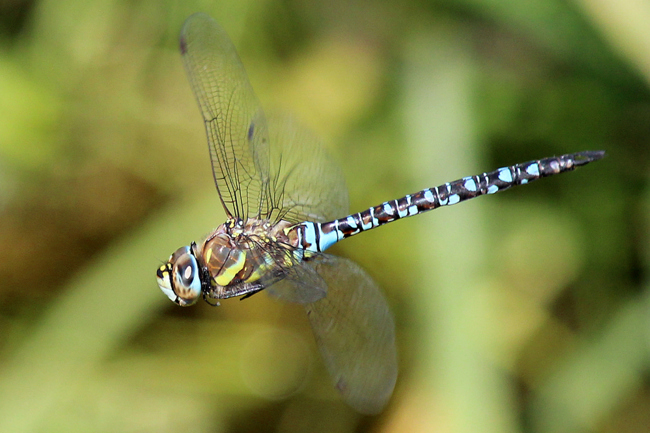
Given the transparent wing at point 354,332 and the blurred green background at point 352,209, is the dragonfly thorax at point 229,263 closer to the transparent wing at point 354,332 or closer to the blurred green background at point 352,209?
the transparent wing at point 354,332

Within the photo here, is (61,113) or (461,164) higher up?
(61,113)

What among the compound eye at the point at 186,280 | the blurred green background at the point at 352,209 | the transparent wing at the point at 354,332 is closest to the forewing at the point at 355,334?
the transparent wing at the point at 354,332

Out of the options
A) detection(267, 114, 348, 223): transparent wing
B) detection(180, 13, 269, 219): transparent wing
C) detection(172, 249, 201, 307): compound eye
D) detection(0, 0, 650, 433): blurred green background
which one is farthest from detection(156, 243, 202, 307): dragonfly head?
detection(0, 0, 650, 433): blurred green background

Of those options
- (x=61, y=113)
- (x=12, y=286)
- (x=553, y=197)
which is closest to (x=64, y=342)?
(x=12, y=286)

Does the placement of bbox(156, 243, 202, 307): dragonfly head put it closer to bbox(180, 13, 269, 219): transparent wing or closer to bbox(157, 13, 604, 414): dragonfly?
bbox(157, 13, 604, 414): dragonfly

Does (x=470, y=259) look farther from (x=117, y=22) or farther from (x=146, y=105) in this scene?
(x=117, y=22)

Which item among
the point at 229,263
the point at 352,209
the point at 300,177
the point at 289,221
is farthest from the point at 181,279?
the point at 352,209

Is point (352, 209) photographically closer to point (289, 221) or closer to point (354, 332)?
point (289, 221)
